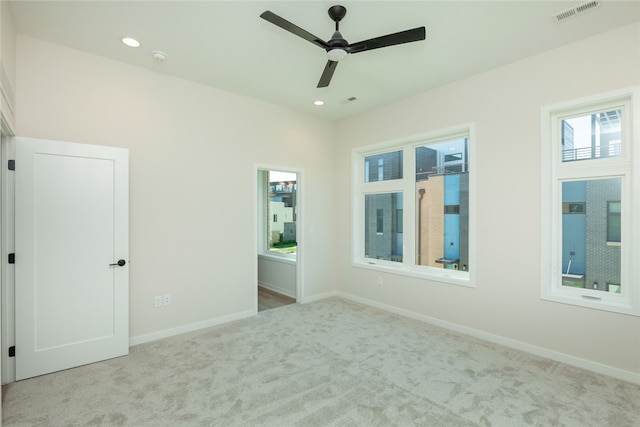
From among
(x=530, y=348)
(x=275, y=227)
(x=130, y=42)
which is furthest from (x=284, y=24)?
(x=275, y=227)

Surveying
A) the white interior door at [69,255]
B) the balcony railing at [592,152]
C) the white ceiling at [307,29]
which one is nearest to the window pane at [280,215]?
the white ceiling at [307,29]

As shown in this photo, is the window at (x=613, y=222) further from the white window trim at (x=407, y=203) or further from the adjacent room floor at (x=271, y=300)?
the adjacent room floor at (x=271, y=300)

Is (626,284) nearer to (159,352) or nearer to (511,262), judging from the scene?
(511,262)

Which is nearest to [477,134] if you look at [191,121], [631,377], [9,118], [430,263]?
[430,263]

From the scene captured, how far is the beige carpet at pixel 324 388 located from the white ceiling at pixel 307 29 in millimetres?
3067

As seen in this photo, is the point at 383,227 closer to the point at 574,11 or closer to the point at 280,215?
the point at 280,215

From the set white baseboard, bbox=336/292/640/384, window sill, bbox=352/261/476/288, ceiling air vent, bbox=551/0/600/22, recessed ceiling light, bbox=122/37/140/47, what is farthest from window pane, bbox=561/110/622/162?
recessed ceiling light, bbox=122/37/140/47

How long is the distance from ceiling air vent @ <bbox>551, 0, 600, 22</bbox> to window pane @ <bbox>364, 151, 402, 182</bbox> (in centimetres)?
232

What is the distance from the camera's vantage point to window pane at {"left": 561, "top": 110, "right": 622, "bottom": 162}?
286cm

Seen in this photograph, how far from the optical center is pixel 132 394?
8.07 feet

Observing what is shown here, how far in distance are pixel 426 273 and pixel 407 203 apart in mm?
1017

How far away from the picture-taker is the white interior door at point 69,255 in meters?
2.72

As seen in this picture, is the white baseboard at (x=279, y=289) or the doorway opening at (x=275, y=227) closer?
the white baseboard at (x=279, y=289)

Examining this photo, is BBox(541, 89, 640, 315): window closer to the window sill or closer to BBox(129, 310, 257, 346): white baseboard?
the window sill
